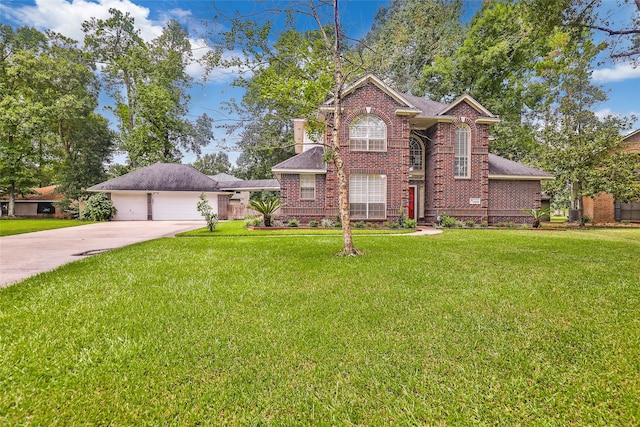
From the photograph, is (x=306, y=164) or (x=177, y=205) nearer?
(x=306, y=164)

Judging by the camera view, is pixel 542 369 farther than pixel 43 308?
No

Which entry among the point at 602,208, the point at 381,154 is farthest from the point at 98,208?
the point at 602,208

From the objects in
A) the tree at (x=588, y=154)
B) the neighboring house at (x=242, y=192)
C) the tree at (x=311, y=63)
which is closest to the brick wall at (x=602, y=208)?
the tree at (x=588, y=154)

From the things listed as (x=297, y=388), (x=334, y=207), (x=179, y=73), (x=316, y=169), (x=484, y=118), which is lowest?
(x=297, y=388)

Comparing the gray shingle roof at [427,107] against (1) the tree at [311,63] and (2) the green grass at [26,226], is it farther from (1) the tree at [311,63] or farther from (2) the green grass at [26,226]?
(2) the green grass at [26,226]

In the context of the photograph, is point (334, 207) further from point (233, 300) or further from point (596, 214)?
point (596, 214)

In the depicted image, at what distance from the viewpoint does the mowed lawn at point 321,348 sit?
2066mm

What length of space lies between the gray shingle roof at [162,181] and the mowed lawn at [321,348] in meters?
21.4

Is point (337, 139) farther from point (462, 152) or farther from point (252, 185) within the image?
point (252, 185)

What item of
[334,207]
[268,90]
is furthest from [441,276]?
[334,207]

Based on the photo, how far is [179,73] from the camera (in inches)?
1305

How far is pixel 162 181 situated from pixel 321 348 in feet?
88.2

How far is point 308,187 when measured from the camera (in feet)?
54.3

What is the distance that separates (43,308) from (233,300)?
93.8 inches
